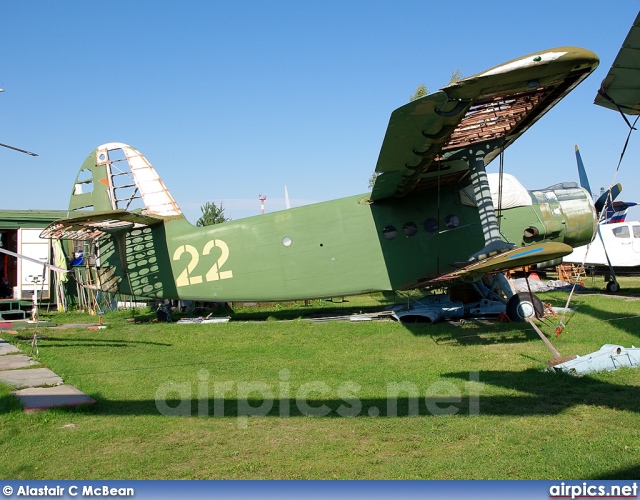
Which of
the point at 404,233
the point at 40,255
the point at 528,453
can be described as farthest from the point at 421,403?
the point at 40,255

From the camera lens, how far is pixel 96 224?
1300cm

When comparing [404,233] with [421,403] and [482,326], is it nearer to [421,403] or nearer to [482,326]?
[482,326]

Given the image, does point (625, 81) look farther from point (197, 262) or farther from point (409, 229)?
point (197, 262)

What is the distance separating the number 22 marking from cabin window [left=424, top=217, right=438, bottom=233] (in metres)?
5.00

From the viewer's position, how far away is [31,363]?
9.10m

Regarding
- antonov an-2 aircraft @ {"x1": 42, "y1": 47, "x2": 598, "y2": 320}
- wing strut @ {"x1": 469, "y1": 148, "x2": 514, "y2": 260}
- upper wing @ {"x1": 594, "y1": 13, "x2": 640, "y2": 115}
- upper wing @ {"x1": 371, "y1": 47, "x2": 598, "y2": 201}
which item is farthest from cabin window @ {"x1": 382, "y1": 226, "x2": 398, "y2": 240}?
upper wing @ {"x1": 594, "y1": 13, "x2": 640, "y2": 115}

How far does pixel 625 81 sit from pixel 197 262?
10.2m

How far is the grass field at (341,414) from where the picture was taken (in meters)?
4.41

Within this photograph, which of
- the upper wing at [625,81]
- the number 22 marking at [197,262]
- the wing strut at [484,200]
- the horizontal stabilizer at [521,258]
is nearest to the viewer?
the upper wing at [625,81]

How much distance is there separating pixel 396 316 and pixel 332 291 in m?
1.69

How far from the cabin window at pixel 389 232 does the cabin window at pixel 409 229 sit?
0.22 m

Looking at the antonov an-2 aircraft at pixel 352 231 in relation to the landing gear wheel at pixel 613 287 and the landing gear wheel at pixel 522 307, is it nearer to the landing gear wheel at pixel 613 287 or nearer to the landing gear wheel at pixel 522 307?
the landing gear wheel at pixel 522 307

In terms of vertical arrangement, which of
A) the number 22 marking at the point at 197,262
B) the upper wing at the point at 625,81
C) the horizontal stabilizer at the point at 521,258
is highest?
the upper wing at the point at 625,81

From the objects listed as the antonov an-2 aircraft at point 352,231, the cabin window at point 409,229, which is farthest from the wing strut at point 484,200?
the cabin window at point 409,229
